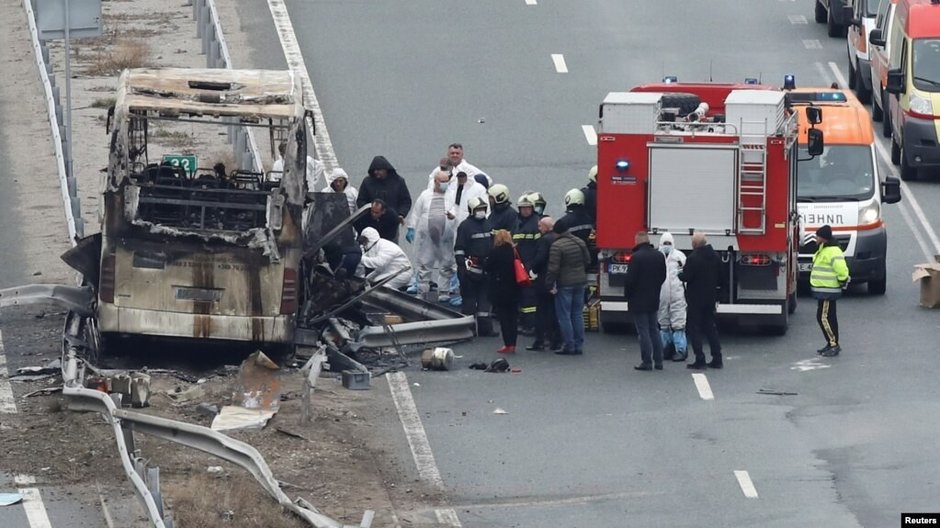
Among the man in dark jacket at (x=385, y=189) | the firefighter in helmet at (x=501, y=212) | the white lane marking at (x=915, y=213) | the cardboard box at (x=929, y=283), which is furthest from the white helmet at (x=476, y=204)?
the white lane marking at (x=915, y=213)

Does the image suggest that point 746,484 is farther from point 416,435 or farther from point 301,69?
point 301,69

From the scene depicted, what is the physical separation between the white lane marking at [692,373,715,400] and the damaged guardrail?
557cm

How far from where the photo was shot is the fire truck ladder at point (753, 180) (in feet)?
78.9

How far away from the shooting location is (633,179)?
24.2 meters

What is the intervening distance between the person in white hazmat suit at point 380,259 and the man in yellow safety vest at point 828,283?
14.2 ft

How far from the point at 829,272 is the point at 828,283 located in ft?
0.56

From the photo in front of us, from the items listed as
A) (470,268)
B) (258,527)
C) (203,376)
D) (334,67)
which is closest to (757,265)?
(470,268)

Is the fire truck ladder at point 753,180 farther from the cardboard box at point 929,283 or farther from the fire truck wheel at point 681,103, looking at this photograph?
the cardboard box at point 929,283

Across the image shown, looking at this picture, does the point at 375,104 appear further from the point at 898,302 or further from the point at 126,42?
the point at 898,302

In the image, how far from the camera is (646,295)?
2291cm

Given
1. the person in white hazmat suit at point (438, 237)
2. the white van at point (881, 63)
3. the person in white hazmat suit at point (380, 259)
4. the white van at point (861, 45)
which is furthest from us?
the white van at point (861, 45)

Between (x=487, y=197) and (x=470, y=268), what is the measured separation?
1469 millimetres

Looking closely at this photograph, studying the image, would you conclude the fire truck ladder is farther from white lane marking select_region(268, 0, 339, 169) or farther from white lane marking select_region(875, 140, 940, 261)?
white lane marking select_region(268, 0, 339, 169)

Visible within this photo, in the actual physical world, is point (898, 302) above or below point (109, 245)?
below
